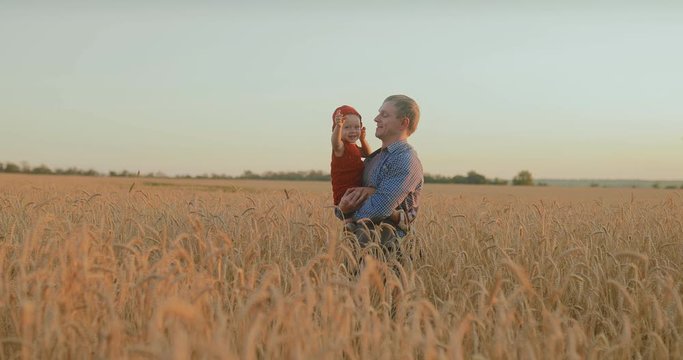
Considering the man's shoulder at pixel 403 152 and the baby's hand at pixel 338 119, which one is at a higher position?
the baby's hand at pixel 338 119

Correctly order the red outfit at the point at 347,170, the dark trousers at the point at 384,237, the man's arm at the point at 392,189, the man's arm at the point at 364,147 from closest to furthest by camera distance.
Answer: the man's arm at the point at 392,189 < the dark trousers at the point at 384,237 < the red outfit at the point at 347,170 < the man's arm at the point at 364,147

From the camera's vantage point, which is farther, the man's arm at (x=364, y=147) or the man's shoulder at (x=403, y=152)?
the man's arm at (x=364, y=147)

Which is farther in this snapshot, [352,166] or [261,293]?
[352,166]

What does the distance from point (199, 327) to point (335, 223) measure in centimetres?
415

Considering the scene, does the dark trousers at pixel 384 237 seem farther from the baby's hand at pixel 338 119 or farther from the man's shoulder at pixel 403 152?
the baby's hand at pixel 338 119

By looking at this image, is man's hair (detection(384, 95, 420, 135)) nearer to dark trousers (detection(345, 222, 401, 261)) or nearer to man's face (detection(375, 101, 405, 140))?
man's face (detection(375, 101, 405, 140))

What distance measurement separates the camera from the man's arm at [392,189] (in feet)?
14.4

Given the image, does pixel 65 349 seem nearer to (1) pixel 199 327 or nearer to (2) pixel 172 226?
(1) pixel 199 327

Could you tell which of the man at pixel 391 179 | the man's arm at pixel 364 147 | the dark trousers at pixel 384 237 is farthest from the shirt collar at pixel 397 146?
the dark trousers at pixel 384 237

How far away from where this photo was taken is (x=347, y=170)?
466 cm

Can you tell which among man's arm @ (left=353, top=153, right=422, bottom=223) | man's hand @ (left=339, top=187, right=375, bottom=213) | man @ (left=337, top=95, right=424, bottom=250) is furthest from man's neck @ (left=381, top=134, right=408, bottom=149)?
man's hand @ (left=339, top=187, right=375, bottom=213)

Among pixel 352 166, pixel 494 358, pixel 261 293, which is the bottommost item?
pixel 494 358

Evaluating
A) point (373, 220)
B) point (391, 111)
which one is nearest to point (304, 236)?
point (373, 220)

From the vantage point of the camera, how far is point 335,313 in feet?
7.54
